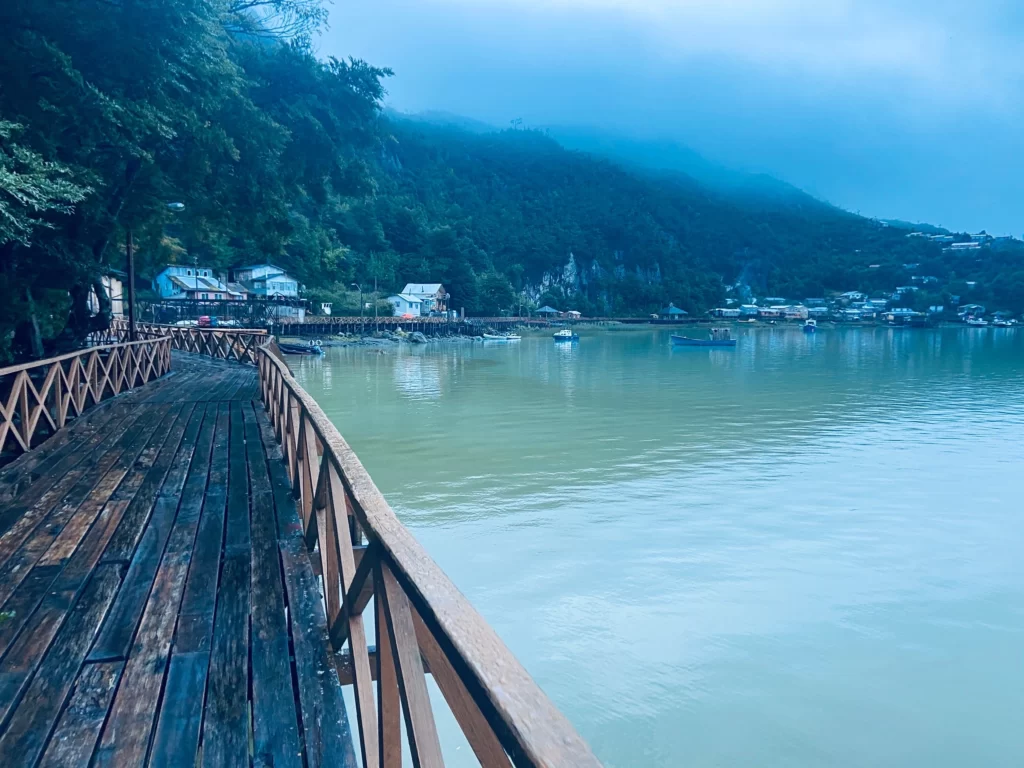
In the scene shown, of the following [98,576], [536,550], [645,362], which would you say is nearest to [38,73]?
[98,576]

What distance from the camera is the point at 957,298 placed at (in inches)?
5664

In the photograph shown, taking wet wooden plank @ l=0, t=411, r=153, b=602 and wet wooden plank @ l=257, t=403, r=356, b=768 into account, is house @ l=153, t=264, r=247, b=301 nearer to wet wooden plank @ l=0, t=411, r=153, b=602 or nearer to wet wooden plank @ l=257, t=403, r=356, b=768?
wet wooden plank @ l=0, t=411, r=153, b=602

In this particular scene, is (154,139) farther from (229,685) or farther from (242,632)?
(229,685)

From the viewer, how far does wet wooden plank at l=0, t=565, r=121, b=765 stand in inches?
105

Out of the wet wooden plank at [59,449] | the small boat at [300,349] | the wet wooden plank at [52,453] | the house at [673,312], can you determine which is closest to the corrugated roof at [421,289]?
the small boat at [300,349]

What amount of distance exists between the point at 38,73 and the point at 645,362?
139 feet

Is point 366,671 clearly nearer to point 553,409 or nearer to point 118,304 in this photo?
point 553,409

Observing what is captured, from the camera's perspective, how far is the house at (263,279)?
73.5 m

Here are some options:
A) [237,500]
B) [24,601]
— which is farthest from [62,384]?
[24,601]

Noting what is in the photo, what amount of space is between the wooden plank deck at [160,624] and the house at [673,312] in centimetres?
12794

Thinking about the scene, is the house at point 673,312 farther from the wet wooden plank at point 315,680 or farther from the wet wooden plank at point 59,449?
the wet wooden plank at point 315,680

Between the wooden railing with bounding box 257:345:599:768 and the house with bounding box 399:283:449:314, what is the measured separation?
3520 inches

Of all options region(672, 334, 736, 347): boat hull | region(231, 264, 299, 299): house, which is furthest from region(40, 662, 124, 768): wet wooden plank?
region(231, 264, 299, 299): house

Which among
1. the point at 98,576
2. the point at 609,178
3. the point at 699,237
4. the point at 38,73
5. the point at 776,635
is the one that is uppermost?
the point at 609,178
